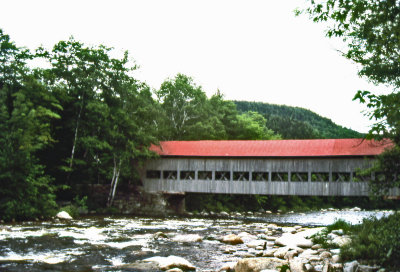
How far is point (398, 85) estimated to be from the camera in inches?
428

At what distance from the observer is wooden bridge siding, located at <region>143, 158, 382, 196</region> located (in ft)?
58.4

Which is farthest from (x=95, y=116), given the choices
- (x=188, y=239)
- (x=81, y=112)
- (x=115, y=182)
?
(x=188, y=239)

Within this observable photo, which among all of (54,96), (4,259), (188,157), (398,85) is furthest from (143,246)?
(54,96)

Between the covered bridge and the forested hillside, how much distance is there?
32.5 metres

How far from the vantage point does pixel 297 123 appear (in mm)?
60438

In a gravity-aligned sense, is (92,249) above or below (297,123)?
below

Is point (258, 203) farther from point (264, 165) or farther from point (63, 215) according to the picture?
point (63, 215)

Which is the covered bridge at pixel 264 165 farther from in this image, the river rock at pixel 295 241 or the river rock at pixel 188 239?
the river rock at pixel 188 239

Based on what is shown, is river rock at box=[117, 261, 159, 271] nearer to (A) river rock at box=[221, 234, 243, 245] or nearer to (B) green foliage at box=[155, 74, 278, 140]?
(A) river rock at box=[221, 234, 243, 245]

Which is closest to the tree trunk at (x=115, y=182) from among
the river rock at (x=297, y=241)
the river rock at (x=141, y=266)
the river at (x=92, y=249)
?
the river at (x=92, y=249)

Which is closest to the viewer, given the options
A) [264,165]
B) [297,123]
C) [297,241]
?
[297,241]

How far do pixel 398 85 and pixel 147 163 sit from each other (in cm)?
1372

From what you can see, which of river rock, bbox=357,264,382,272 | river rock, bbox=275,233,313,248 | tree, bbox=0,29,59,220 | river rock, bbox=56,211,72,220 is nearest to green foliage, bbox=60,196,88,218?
river rock, bbox=56,211,72,220

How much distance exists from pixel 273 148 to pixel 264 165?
0.94 metres
